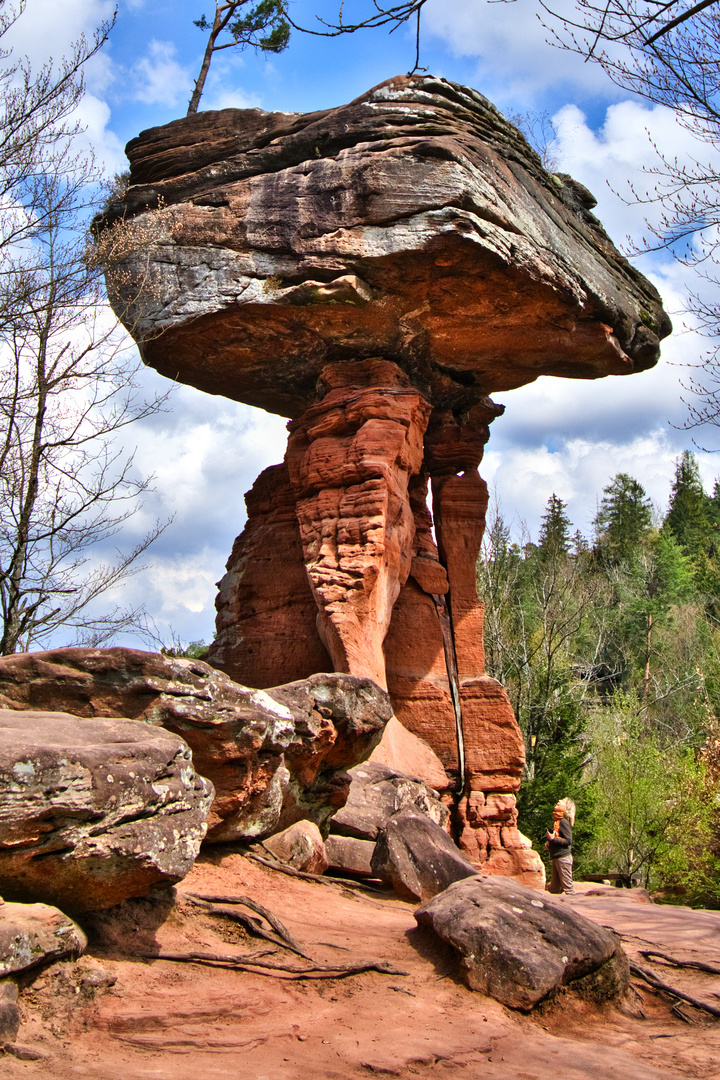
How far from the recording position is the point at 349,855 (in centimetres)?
816

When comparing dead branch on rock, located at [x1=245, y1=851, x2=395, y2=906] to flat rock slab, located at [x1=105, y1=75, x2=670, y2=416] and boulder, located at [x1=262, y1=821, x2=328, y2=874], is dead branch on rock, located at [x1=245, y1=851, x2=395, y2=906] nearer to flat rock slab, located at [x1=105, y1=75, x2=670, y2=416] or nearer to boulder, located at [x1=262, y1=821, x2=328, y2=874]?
boulder, located at [x1=262, y1=821, x2=328, y2=874]

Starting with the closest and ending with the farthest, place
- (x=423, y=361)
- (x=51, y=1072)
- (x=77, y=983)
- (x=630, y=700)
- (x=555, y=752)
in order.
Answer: (x=51, y=1072) → (x=77, y=983) → (x=423, y=361) → (x=555, y=752) → (x=630, y=700)

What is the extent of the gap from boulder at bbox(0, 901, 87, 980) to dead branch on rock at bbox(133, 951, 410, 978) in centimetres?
57

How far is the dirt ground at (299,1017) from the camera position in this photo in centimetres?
398

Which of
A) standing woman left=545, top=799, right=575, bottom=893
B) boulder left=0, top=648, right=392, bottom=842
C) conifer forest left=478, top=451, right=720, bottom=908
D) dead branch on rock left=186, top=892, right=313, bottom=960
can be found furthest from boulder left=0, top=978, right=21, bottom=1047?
conifer forest left=478, top=451, right=720, bottom=908

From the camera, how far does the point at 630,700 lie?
26.5 m

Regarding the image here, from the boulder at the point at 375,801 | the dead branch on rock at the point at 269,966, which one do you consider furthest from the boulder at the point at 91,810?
the boulder at the point at 375,801

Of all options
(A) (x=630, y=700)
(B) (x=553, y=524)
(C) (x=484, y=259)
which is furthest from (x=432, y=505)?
(B) (x=553, y=524)

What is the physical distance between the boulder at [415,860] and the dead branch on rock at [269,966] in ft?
7.30

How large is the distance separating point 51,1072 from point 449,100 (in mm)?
11867

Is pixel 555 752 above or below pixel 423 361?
below

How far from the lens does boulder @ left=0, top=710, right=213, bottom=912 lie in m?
4.28

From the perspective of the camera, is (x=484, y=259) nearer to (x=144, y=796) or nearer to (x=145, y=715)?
(x=145, y=715)

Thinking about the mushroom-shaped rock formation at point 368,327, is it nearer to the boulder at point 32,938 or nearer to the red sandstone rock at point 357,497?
the red sandstone rock at point 357,497
